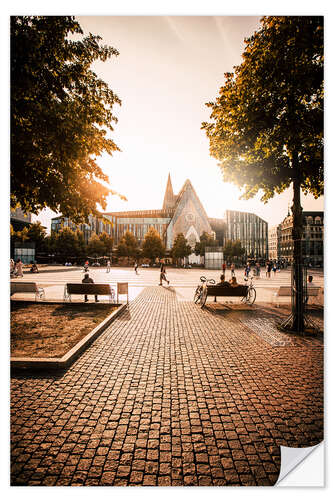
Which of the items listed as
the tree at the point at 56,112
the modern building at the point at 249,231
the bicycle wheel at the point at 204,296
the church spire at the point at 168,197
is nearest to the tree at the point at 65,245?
the church spire at the point at 168,197

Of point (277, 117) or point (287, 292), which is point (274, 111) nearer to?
point (277, 117)

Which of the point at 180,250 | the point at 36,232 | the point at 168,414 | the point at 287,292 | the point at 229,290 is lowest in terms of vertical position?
the point at 168,414

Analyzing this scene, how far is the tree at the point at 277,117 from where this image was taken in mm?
3982

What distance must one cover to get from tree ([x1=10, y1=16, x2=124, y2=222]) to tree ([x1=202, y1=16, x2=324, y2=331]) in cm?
236

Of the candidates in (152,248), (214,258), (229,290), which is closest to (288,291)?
(229,290)

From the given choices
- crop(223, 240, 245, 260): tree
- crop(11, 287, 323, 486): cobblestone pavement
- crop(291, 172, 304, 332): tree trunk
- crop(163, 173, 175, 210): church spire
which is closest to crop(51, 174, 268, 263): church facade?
crop(163, 173, 175, 210): church spire

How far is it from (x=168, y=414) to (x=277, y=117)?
539 cm

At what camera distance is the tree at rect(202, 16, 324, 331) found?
3.98 metres

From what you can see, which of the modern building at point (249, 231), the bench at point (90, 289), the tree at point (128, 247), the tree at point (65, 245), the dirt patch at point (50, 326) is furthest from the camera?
the modern building at point (249, 231)

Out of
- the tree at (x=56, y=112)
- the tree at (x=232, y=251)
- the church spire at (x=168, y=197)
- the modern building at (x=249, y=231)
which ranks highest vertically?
the church spire at (x=168, y=197)

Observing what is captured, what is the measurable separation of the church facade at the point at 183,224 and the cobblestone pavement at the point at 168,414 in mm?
51336

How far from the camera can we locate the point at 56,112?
4.27m

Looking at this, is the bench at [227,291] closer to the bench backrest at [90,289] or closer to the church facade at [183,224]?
the bench backrest at [90,289]
